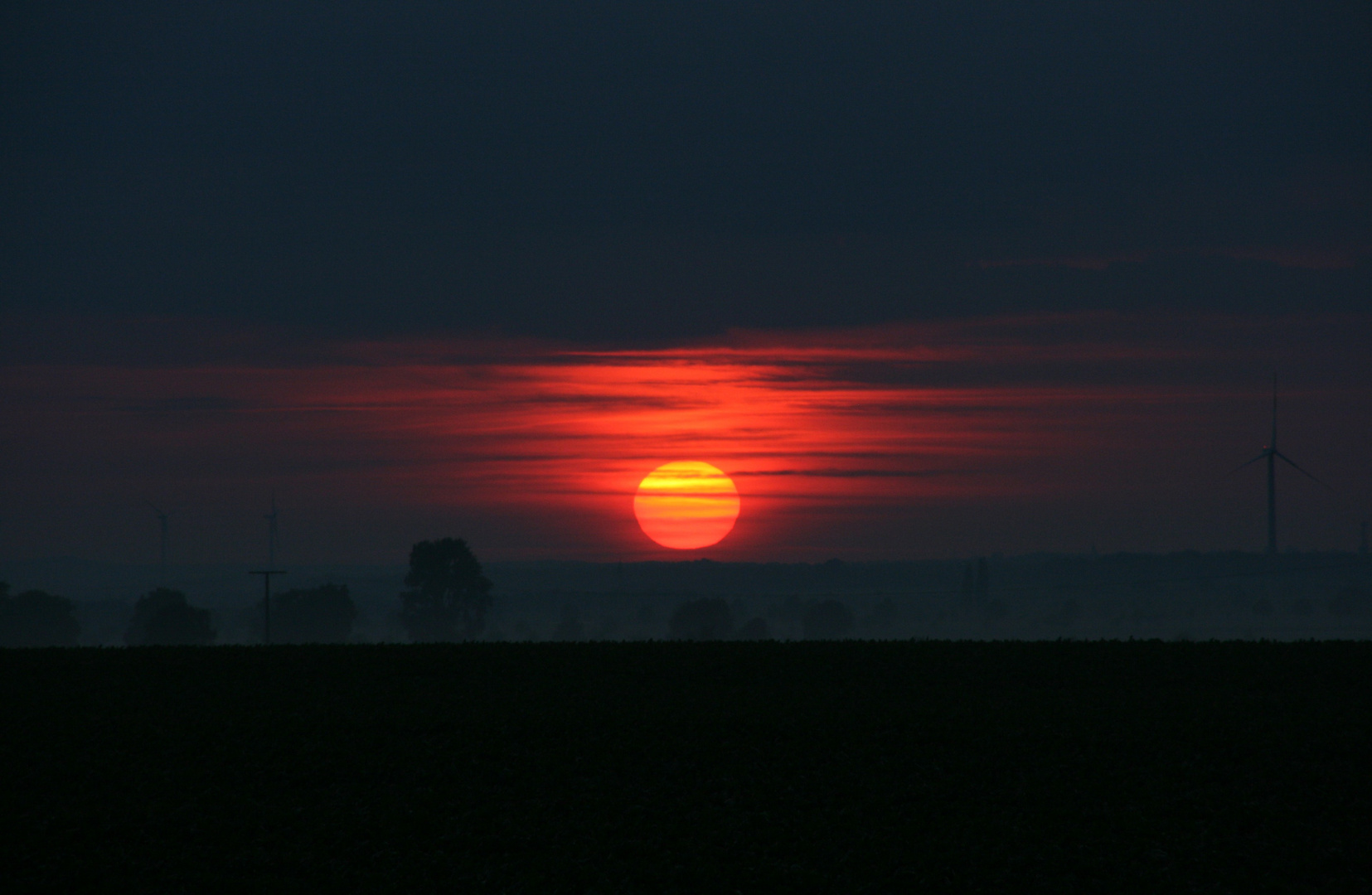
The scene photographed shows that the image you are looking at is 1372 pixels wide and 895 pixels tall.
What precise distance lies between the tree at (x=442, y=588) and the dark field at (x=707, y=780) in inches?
3839

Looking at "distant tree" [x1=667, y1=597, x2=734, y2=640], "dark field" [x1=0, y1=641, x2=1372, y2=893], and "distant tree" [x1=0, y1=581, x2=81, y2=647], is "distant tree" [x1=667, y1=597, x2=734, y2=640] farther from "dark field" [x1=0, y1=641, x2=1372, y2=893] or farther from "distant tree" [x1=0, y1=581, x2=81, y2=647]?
"dark field" [x1=0, y1=641, x2=1372, y2=893]

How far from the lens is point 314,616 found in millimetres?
141750

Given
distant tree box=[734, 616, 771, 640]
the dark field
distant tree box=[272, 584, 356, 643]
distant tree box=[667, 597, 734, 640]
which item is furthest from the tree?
the dark field

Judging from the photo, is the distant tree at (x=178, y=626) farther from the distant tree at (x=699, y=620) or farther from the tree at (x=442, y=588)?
the distant tree at (x=699, y=620)

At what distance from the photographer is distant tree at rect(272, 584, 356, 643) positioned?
141 meters

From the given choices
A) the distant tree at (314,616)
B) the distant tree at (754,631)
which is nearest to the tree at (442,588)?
the distant tree at (314,616)

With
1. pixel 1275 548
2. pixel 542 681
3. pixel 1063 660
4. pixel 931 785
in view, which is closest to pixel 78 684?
pixel 542 681

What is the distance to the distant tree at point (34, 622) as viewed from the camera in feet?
422

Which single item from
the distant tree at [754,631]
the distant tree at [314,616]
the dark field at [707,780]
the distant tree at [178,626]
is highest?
the distant tree at [754,631]

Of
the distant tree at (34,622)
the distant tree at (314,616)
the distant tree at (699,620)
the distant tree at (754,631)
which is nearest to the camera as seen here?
the distant tree at (34,622)

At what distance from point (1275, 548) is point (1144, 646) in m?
174

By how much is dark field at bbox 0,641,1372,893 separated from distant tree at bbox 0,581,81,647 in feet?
347

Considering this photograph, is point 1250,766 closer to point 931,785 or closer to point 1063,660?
point 931,785

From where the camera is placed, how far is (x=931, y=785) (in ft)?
86.1
